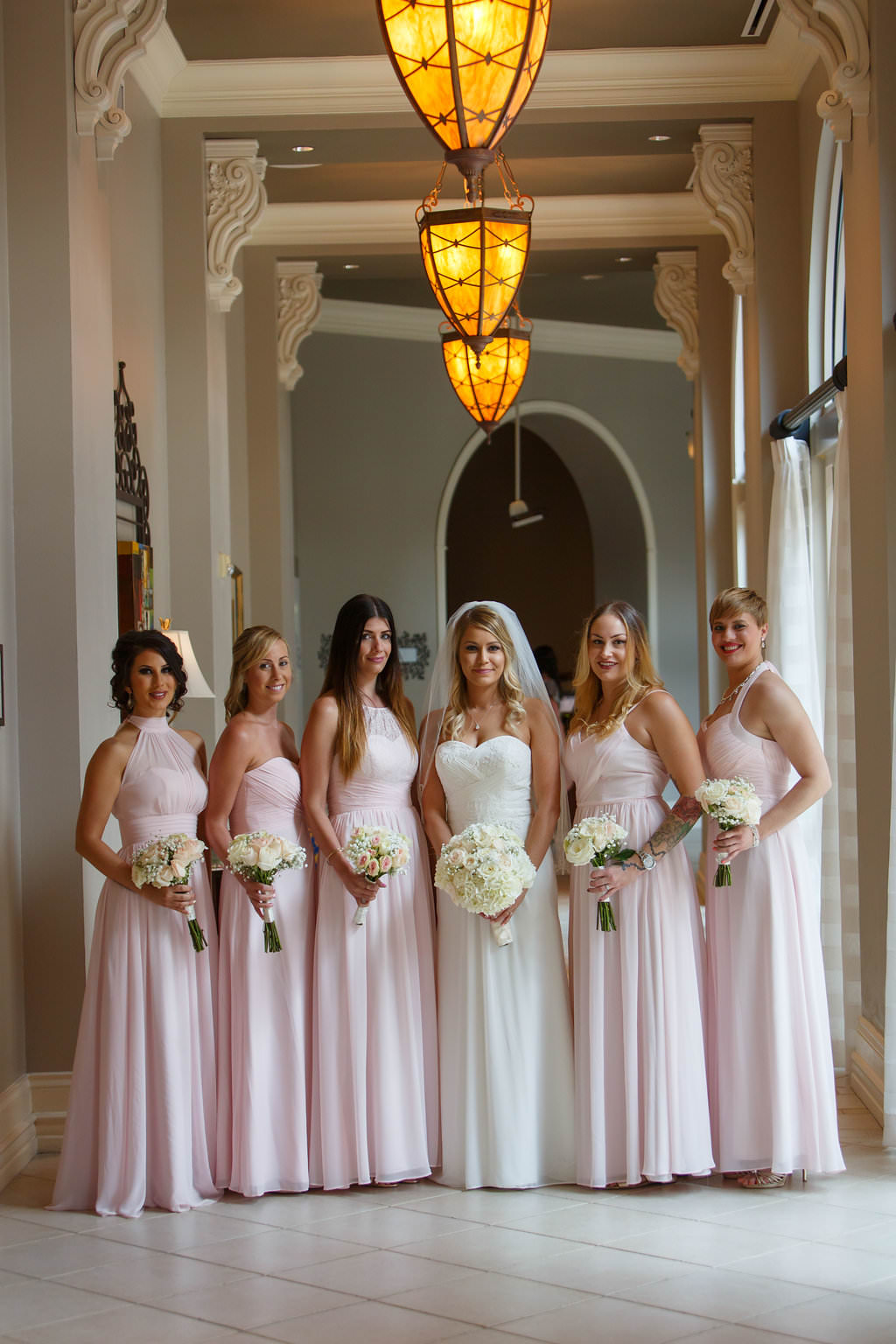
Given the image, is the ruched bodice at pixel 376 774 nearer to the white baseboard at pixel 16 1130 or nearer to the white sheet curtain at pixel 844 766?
the white baseboard at pixel 16 1130

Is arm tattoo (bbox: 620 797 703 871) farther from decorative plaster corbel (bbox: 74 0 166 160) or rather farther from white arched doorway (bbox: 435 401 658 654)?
white arched doorway (bbox: 435 401 658 654)

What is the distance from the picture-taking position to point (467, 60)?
9.39ft

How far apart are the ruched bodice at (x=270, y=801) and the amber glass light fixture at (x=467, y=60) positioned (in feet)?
6.89

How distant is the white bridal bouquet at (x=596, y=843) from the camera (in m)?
4.03

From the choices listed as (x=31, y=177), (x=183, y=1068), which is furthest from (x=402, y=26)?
(x=183, y=1068)

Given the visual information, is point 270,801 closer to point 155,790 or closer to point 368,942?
point 155,790

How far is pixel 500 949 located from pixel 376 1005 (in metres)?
0.42

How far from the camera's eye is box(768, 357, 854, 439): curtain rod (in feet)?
18.0

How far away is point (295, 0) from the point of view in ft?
19.6

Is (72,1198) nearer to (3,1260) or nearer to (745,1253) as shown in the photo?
(3,1260)

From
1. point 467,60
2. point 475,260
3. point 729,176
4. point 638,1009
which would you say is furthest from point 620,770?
point 729,176

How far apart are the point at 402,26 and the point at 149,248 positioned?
13.1ft

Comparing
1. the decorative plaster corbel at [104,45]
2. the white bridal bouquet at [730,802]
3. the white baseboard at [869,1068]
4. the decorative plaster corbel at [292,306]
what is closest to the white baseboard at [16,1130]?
the white bridal bouquet at [730,802]

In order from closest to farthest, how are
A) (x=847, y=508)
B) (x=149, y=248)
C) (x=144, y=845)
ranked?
(x=144, y=845) < (x=847, y=508) < (x=149, y=248)
